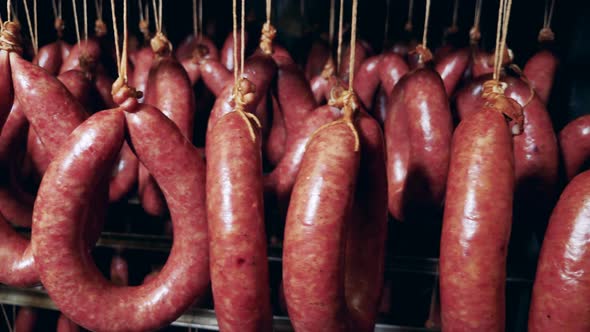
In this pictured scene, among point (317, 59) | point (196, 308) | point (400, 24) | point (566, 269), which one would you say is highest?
point (400, 24)

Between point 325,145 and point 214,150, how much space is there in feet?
0.73

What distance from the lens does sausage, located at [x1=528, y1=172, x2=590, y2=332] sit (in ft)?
2.79

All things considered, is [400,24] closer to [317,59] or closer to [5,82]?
[317,59]

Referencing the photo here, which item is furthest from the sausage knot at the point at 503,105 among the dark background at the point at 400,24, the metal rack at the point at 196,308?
the dark background at the point at 400,24

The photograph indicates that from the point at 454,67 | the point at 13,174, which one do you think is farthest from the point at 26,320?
the point at 454,67

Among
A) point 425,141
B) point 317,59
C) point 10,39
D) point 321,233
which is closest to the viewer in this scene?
point 321,233

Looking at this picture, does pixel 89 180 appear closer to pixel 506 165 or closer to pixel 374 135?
pixel 374 135

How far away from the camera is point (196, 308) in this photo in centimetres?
141

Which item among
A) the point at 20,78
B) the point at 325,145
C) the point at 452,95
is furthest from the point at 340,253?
the point at 452,95

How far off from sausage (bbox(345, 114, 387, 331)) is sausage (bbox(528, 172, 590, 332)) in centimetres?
32

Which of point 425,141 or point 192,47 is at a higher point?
point 192,47

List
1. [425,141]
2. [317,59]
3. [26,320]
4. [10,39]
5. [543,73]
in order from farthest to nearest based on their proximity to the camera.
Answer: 1. [317,59]
2. [26,320]
3. [543,73]
4. [425,141]
5. [10,39]

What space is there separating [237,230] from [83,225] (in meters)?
0.36

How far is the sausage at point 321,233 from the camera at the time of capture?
84cm
